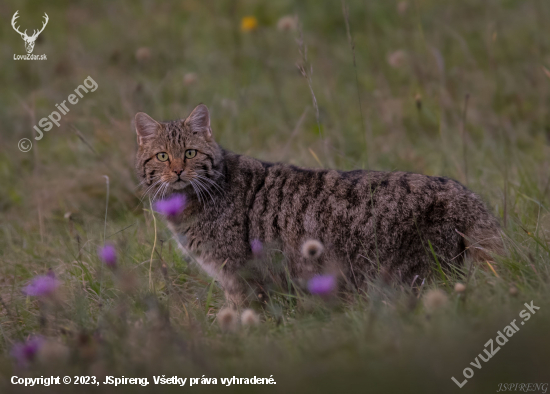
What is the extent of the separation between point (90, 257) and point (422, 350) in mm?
2836

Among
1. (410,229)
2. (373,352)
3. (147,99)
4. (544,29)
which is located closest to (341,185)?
(410,229)

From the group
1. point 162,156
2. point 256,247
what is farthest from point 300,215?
point 162,156

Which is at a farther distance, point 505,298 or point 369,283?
point 369,283

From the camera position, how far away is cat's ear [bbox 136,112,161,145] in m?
4.11

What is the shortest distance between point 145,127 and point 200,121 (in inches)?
17.5

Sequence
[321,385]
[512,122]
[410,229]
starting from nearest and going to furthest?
[321,385] < [410,229] < [512,122]

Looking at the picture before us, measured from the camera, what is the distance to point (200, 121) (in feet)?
13.6

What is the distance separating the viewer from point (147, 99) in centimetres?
679

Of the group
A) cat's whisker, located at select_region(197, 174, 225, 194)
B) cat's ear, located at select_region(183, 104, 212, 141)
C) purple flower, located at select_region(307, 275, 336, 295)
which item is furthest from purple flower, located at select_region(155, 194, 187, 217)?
purple flower, located at select_region(307, 275, 336, 295)

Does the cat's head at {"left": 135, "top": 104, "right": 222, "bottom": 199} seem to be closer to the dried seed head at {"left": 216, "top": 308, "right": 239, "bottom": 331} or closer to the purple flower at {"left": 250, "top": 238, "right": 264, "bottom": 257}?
the purple flower at {"left": 250, "top": 238, "right": 264, "bottom": 257}

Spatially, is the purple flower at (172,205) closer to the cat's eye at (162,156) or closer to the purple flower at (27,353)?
the cat's eye at (162,156)

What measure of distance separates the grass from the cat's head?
568 millimetres

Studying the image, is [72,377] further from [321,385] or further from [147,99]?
[147,99]

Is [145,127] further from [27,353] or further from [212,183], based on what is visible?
[27,353]
